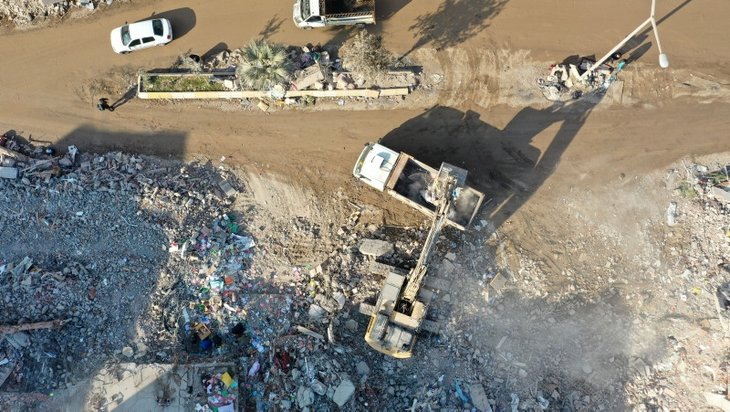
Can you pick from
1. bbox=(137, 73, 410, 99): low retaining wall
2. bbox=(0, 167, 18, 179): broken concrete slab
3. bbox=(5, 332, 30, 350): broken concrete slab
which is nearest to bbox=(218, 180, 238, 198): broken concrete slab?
bbox=(137, 73, 410, 99): low retaining wall

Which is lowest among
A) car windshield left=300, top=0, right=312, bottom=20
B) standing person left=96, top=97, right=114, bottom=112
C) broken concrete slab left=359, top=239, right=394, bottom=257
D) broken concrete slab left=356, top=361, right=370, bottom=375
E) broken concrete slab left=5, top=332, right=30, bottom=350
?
broken concrete slab left=356, top=361, right=370, bottom=375

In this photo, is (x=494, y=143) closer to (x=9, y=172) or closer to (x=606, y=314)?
(x=606, y=314)

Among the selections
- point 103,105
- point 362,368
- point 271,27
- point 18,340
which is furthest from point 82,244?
point 362,368

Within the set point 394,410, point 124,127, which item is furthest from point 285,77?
point 394,410

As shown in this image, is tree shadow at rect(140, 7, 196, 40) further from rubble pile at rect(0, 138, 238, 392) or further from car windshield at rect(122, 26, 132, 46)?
rubble pile at rect(0, 138, 238, 392)

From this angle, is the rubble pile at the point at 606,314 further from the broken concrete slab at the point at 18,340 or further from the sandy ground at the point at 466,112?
the broken concrete slab at the point at 18,340
